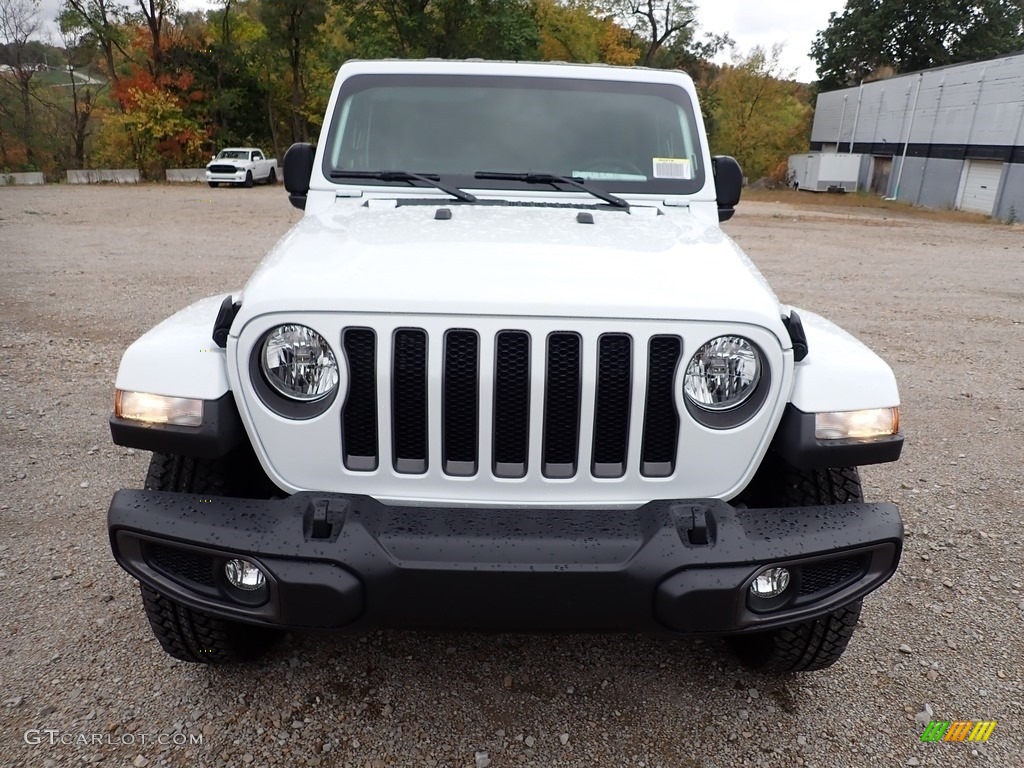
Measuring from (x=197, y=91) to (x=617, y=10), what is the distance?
80.4ft

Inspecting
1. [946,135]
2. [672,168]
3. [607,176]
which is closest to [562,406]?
[607,176]

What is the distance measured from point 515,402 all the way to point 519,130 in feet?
6.08

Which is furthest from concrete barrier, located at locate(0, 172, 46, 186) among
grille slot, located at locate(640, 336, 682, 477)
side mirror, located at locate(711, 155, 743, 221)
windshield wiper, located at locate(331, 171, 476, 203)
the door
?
the door

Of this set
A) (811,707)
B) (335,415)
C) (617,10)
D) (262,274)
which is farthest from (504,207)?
(617,10)

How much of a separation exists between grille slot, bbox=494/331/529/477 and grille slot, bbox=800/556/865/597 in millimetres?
838

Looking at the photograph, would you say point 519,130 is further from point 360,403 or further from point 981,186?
point 981,186

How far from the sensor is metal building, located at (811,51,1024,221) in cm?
2744

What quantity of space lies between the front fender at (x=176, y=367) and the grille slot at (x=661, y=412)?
1167mm

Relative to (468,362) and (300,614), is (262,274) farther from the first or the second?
(300,614)

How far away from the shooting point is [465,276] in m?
2.05

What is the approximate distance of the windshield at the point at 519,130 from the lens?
3338mm

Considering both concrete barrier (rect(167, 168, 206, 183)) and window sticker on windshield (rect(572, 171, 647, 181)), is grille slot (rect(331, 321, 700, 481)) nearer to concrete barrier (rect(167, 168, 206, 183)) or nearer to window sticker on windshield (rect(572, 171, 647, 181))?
window sticker on windshield (rect(572, 171, 647, 181))

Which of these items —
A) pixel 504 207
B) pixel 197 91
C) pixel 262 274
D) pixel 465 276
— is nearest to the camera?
pixel 465 276

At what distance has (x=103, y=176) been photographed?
1329 inches
